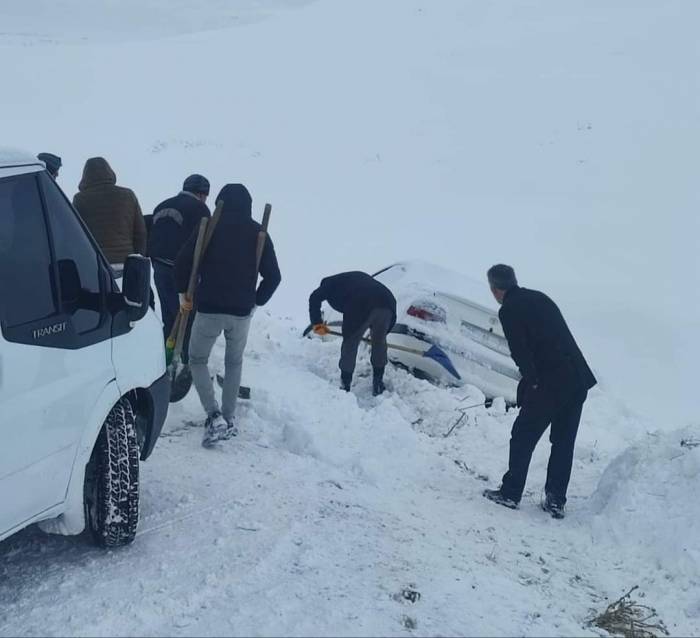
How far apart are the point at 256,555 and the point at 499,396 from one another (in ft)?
14.3

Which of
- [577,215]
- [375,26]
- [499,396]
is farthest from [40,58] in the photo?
[499,396]

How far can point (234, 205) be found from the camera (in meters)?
5.83

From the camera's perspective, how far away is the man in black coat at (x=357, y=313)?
7938 mm

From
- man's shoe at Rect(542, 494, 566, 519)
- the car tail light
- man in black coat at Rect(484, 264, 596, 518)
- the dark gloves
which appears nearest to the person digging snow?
man in black coat at Rect(484, 264, 596, 518)

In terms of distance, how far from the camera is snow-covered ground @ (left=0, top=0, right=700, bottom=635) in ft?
13.1

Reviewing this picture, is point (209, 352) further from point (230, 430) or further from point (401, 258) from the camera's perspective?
point (401, 258)

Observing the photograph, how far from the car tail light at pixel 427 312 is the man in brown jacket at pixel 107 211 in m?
2.86

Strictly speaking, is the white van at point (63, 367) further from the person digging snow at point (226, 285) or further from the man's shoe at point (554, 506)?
the man's shoe at point (554, 506)

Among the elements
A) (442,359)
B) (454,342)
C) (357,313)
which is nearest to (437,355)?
(442,359)

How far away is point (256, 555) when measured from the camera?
13.8ft

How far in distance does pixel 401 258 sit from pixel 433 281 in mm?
8441

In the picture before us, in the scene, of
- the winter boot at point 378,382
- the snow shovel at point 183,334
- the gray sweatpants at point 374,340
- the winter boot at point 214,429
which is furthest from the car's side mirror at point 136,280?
the winter boot at point 378,382

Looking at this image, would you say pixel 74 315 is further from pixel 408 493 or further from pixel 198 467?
A: pixel 408 493

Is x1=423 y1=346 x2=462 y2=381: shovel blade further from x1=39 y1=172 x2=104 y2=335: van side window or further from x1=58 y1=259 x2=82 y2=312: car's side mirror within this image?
x1=58 y1=259 x2=82 y2=312: car's side mirror
